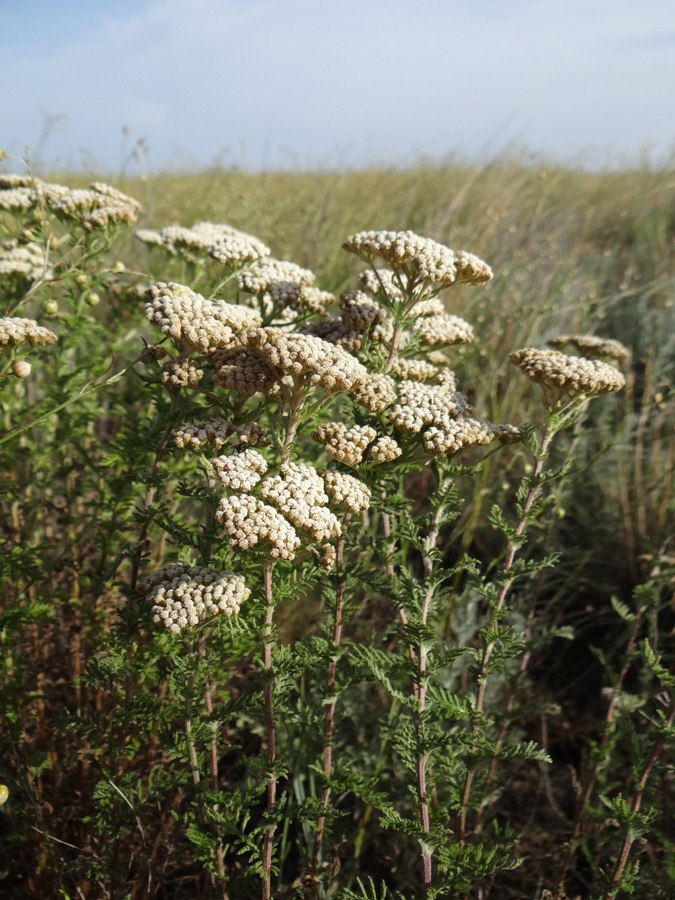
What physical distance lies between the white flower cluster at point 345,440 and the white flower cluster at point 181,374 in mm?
357

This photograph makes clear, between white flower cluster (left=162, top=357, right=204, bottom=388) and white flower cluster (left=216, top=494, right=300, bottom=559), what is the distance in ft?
1.25

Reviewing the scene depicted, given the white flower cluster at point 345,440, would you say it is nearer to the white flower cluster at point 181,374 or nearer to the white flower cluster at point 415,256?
the white flower cluster at point 181,374

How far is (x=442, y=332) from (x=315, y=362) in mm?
685

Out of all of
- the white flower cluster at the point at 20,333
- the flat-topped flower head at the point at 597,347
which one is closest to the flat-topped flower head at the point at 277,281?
the white flower cluster at the point at 20,333

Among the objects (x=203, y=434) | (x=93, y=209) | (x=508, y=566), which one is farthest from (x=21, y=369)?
(x=508, y=566)

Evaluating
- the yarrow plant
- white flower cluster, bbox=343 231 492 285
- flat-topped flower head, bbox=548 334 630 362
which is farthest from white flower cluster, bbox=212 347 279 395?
flat-topped flower head, bbox=548 334 630 362

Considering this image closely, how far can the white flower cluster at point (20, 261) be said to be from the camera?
2.61 metres

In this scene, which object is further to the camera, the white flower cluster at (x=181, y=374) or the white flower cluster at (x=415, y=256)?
the white flower cluster at (x=415, y=256)

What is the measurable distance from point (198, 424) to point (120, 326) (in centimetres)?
136

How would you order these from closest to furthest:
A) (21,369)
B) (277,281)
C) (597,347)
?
(21,369)
(277,281)
(597,347)

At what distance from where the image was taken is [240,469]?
1.55 m

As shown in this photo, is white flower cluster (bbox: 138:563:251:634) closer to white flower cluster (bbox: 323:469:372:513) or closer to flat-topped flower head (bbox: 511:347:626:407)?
white flower cluster (bbox: 323:469:372:513)

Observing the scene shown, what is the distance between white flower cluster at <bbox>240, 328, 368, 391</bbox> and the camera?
1.57 metres

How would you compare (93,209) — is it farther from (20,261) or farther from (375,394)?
(375,394)
